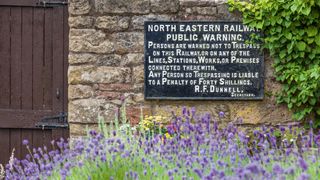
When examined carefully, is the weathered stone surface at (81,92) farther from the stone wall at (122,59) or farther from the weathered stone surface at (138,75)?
the weathered stone surface at (138,75)

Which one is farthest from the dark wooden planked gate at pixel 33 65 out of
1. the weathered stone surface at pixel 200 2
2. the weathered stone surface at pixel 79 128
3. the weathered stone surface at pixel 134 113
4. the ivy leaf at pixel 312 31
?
the ivy leaf at pixel 312 31

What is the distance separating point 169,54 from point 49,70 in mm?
1430

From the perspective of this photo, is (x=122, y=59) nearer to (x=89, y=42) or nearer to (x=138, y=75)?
(x=138, y=75)

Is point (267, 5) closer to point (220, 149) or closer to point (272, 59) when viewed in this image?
point (272, 59)

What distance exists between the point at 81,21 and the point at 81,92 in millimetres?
719

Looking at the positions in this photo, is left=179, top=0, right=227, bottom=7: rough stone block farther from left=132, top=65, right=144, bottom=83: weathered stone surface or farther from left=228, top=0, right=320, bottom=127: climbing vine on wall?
left=132, top=65, right=144, bottom=83: weathered stone surface

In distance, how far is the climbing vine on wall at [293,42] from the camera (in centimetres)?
653

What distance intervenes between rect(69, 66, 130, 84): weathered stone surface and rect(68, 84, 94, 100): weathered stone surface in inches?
2.0

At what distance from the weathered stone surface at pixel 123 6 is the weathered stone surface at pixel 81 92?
0.79m

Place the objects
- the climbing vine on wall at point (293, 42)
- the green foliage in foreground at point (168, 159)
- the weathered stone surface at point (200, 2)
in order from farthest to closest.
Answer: the weathered stone surface at point (200, 2) → the climbing vine on wall at point (293, 42) → the green foliage in foreground at point (168, 159)

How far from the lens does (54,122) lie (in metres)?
7.34

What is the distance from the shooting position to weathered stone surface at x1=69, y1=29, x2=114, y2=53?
6.82 metres

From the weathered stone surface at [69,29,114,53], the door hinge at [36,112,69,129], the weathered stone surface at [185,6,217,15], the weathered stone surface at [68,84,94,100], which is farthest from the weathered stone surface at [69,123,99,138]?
the weathered stone surface at [185,6,217,15]

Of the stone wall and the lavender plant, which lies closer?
the lavender plant
